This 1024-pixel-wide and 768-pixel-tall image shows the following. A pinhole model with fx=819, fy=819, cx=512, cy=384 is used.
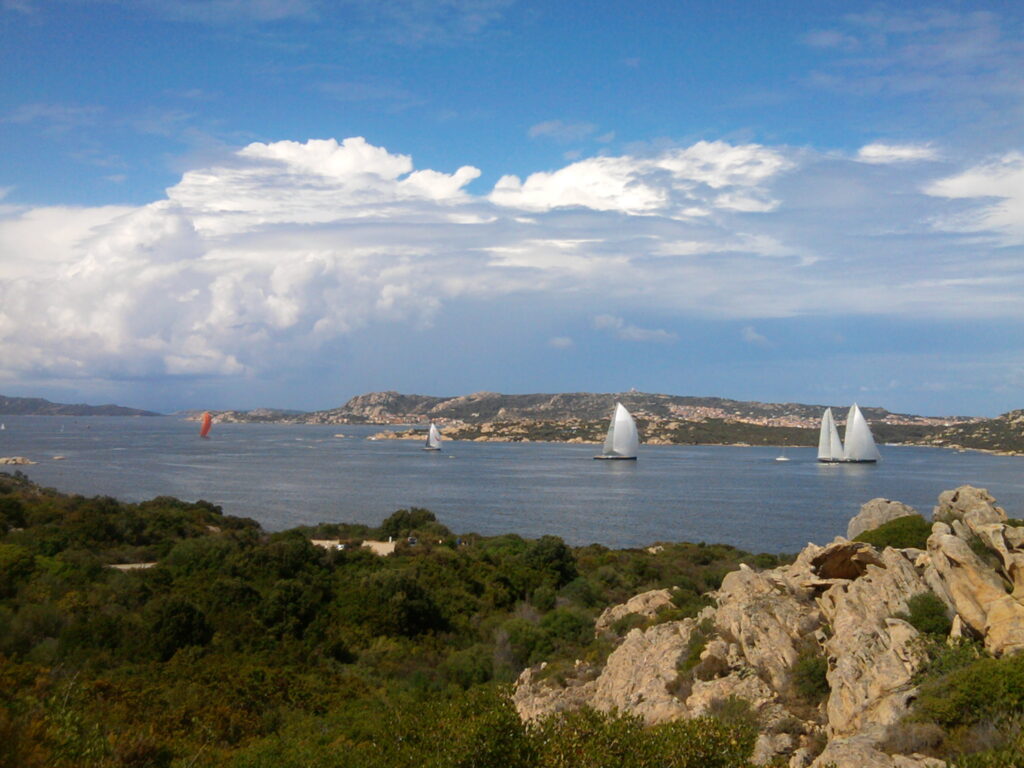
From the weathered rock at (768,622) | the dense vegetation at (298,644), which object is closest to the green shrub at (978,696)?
the dense vegetation at (298,644)

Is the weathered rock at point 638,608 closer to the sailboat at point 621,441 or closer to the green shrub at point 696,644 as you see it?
the green shrub at point 696,644

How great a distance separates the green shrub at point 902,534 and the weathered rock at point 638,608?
3662 mm

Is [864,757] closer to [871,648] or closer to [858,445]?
[871,648]

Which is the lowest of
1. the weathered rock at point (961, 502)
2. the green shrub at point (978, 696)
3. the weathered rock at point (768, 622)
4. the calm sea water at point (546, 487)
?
the calm sea water at point (546, 487)

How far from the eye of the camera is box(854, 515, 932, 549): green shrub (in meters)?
14.0

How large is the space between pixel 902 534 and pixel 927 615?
614 cm

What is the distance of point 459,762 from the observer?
5262 millimetres

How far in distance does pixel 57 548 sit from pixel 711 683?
16.8m

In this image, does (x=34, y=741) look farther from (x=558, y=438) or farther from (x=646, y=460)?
(x=558, y=438)

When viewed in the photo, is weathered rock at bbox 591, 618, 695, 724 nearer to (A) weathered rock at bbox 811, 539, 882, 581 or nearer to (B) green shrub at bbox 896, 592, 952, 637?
(A) weathered rock at bbox 811, 539, 882, 581

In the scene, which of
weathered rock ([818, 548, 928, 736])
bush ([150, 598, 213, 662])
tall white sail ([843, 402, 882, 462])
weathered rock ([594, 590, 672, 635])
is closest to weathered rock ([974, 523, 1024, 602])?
weathered rock ([818, 548, 928, 736])

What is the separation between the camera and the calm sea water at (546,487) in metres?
36.8

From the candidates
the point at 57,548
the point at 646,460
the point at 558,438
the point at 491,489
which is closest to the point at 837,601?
the point at 57,548

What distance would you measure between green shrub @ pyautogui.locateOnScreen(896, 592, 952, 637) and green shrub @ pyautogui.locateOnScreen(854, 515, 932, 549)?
5.24 m
